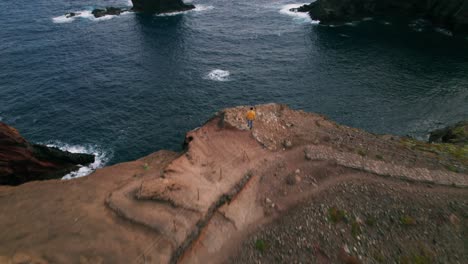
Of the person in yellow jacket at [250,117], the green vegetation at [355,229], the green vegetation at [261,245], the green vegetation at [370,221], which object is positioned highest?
the person in yellow jacket at [250,117]

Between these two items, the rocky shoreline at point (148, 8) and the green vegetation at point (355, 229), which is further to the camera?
the rocky shoreline at point (148, 8)

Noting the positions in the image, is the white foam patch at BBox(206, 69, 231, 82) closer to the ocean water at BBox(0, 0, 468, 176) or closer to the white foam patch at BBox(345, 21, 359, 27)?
the ocean water at BBox(0, 0, 468, 176)

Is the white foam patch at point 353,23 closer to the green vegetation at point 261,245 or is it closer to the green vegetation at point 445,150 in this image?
the green vegetation at point 445,150

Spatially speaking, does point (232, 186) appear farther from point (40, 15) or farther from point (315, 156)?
point (40, 15)

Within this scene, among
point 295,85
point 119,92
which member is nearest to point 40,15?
point 119,92

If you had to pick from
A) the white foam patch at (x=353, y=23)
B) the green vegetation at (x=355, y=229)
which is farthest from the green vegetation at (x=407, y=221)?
the white foam patch at (x=353, y=23)

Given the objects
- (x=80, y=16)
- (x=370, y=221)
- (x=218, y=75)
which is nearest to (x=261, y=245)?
(x=370, y=221)

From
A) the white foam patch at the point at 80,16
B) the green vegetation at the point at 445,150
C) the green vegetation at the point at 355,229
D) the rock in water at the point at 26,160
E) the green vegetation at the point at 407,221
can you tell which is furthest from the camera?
the white foam patch at the point at 80,16
